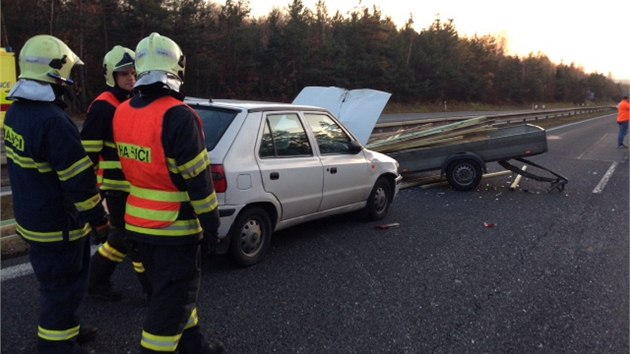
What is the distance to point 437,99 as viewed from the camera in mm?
56969

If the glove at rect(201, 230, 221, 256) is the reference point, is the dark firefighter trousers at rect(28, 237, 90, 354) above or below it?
below

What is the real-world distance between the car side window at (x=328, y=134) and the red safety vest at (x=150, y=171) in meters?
2.82

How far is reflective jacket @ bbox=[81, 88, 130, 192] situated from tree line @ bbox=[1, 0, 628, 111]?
470 centimetres

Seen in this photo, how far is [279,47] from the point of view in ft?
127

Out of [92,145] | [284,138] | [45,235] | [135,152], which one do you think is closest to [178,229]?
[135,152]

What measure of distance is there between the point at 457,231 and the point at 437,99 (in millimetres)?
53549

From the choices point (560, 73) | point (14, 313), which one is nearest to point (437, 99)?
point (560, 73)

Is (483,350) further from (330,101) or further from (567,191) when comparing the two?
(567,191)

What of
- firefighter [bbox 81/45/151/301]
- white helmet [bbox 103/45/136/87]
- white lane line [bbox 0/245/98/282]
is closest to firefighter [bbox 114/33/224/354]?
firefighter [bbox 81/45/151/301]

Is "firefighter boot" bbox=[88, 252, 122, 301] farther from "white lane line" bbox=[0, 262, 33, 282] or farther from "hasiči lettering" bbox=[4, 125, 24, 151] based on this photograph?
"hasiči lettering" bbox=[4, 125, 24, 151]

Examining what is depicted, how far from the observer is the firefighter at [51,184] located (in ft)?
8.65

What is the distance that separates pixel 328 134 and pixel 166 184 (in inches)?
124

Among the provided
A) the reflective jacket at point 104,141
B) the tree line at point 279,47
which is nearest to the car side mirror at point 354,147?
the reflective jacket at point 104,141

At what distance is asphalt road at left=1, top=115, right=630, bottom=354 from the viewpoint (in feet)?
10.9
